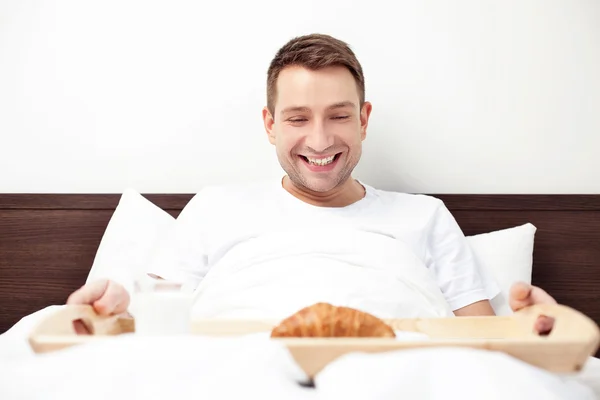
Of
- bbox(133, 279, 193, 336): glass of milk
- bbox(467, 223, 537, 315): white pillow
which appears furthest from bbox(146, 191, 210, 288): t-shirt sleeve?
bbox(467, 223, 537, 315): white pillow

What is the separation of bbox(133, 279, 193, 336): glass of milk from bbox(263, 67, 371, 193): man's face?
62 centimetres

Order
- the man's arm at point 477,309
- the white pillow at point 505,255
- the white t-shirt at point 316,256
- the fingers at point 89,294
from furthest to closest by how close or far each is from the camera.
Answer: the white pillow at point 505,255
the man's arm at point 477,309
the white t-shirt at point 316,256
the fingers at point 89,294

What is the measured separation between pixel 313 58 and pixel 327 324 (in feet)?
2.54

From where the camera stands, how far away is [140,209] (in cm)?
157

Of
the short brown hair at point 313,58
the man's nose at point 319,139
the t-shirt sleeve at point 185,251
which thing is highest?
the short brown hair at point 313,58

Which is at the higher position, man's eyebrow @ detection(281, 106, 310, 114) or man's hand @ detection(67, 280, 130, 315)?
man's eyebrow @ detection(281, 106, 310, 114)

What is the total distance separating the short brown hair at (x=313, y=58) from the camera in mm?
1384

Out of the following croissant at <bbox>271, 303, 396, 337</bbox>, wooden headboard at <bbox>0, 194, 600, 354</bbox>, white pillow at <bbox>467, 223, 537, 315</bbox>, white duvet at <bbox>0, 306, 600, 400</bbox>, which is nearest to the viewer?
white duvet at <bbox>0, 306, 600, 400</bbox>

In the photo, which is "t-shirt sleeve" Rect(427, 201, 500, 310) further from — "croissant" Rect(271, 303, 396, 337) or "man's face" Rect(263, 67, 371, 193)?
"croissant" Rect(271, 303, 396, 337)

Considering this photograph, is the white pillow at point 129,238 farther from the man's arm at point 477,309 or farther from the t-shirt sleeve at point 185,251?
the man's arm at point 477,309

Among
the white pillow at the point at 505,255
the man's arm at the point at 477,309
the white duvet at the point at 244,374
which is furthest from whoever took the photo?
the white pillow at the point at 505,255

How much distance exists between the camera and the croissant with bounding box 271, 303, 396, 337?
0.77m

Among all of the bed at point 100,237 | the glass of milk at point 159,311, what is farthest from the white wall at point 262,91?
the glass of milk at point 159,311

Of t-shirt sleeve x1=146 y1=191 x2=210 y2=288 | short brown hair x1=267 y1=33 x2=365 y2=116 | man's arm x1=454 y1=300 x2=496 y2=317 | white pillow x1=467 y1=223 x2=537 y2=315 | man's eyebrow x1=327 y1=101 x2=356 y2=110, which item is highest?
short brown hair x1=267 y1=33 x2=365 y2=116
